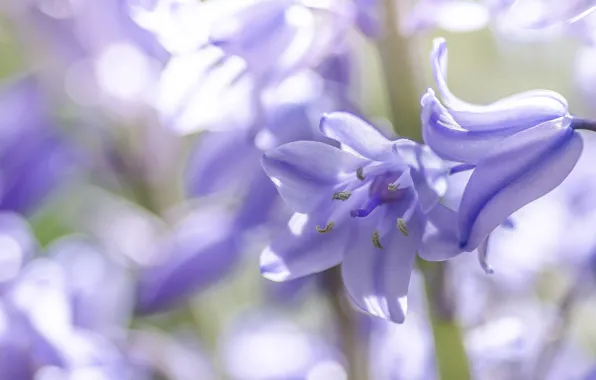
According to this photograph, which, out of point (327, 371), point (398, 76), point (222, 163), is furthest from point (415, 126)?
point (327, 371)

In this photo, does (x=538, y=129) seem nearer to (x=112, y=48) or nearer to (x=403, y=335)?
(x=403, y=335)

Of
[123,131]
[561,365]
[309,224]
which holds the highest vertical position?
[309,224]

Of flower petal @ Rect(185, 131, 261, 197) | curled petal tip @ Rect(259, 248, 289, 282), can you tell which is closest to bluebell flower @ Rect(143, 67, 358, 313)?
flower petal @ Rect(185, 131, 261, 197)

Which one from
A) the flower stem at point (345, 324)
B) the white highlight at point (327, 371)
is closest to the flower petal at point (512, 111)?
the flower stem at point (345, 324)

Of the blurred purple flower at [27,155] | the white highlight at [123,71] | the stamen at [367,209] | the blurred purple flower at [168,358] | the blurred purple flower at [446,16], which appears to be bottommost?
the blurred purple flower at [168,358]

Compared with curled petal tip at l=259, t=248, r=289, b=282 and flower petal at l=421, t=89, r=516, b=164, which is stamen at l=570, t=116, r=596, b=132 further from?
curled petal tip at l=259, t=248, r=289, b=282

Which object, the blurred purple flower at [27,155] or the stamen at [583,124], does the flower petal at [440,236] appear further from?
the blurred purple flower at [27,155]

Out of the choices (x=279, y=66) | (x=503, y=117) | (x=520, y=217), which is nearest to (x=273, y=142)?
(x=279, y=66)
